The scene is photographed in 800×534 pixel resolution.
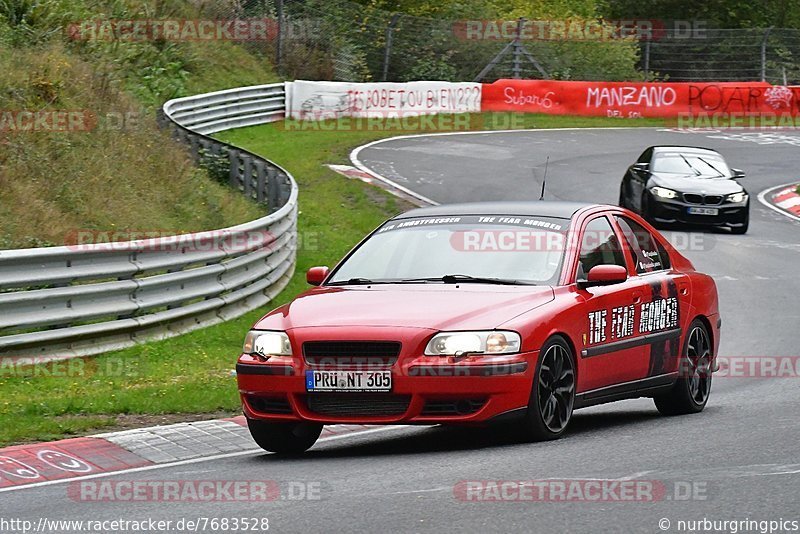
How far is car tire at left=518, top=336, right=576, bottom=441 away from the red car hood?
1.04ft

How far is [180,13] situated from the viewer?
3978cm

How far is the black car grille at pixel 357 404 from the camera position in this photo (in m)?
8.41

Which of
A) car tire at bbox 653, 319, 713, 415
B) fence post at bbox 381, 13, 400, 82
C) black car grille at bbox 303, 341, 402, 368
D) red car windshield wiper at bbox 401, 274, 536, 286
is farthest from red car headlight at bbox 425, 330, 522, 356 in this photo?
fence post at bbox 381, 13, 400, 82

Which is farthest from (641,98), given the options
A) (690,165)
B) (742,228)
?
(742,228)

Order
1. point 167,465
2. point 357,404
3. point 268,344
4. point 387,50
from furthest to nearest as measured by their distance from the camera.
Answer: point 387,50 → point 268,344 → point 167,465 → point 357,404

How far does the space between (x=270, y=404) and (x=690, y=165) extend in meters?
16.9

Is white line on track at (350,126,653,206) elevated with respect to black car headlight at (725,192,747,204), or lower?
lower

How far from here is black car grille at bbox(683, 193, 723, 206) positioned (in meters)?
23.6

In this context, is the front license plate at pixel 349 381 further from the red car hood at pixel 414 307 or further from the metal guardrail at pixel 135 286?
the metal guardrail at pixel 135 286

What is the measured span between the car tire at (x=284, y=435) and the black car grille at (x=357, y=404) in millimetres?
242

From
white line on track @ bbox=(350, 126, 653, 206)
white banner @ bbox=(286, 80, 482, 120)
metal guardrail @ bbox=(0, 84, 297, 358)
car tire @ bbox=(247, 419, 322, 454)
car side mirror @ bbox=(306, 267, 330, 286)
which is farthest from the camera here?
white banner @ bbox=(286, 80, 482, 120)

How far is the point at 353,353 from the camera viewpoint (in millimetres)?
A: 8422

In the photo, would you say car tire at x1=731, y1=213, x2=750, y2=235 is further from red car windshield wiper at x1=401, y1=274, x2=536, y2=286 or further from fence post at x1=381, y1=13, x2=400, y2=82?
fence post at x1=381, y1=13, x2=400, y2=82

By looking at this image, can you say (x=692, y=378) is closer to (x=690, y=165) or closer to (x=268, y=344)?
(x=268, y=344)
